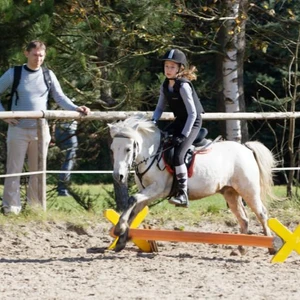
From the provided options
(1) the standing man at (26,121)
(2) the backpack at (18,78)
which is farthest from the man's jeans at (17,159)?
(2) the backpack at (18,78)

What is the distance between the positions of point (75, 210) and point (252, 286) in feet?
16.6

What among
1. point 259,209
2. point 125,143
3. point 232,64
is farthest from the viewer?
point 232,64

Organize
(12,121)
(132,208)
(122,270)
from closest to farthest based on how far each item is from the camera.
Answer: (122,270), (132,208), (12,121)

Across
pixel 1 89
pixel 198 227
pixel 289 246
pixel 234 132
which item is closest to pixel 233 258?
pixel 289 246

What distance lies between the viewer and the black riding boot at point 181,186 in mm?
9039

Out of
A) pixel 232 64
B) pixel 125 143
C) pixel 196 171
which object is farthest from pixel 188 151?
pixel 232 64

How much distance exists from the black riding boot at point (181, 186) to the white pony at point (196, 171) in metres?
0.14

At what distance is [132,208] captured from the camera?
8883 millimetres

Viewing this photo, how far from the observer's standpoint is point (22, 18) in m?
12.0

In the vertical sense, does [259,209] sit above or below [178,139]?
below

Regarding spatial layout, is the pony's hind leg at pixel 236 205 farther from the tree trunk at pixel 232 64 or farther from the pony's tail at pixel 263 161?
the tree trunk at pixel 232 64

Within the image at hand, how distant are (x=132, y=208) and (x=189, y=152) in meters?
0.82

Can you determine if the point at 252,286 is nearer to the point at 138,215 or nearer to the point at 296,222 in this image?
the point at 138,215

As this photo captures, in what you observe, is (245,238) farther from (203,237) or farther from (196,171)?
(196,171)
